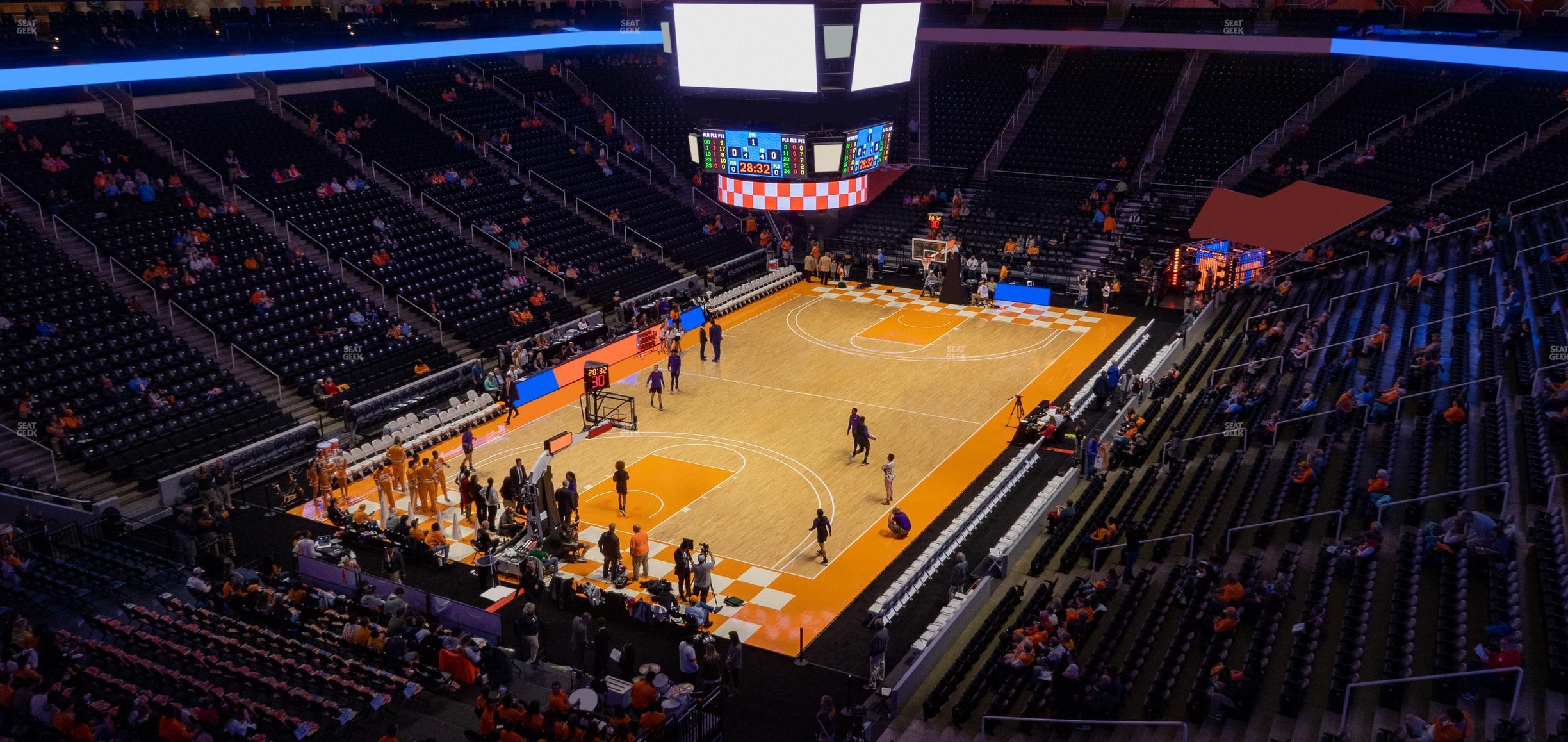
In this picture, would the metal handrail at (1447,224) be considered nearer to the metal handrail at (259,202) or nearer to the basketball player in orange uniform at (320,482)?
the basketball player in orange uniform at (320,482)

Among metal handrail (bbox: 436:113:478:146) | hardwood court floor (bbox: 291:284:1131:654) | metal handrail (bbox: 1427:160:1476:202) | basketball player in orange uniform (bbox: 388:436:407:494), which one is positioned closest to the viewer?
hardwood court floor (bbox: 291:284:1131:654)

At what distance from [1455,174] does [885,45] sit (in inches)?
797

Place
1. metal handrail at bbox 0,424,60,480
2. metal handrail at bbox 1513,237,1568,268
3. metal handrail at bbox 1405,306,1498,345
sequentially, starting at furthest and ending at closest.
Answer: metal handrail at bbox 1513,237,1568,268
metal handrail at bbox 1405,306,1498,345
metal handrail at bbox 0,424,60,480

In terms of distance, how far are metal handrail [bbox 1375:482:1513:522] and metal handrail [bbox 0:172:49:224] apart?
1121 inches

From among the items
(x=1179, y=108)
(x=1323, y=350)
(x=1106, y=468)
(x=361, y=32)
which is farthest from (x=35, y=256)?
(x=1179, y=108)

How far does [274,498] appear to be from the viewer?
22422 mm

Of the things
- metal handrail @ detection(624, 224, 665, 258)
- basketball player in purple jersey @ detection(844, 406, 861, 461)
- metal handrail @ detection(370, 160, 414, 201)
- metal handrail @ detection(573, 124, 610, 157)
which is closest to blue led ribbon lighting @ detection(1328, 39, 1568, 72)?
basketball player in purple jersey @ detection(844, 406, 861, 461)

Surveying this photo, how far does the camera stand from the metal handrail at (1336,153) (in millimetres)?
37156

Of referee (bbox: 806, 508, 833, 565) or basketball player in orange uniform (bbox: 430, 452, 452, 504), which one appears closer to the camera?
referee (bbox: 806, 508, 833, 565)

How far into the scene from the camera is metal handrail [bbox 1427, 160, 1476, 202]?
32.9 meters

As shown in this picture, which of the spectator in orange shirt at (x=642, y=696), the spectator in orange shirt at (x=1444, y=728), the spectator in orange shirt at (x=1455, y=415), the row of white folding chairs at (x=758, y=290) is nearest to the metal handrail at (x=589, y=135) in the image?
the row of white folding chairs at (x=758, y=290)

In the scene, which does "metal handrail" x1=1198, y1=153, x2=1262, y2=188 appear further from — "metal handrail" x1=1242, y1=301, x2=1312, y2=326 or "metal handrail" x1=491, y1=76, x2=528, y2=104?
"metal handrail" x1=491, y1=76, x2=528, y2=104

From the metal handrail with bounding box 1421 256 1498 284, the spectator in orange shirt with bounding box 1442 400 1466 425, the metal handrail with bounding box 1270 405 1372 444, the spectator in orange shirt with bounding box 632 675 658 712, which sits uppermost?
the metal handrail with bounding box 1421 256 1498 284

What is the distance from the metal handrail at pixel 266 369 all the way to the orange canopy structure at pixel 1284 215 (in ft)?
88.7
